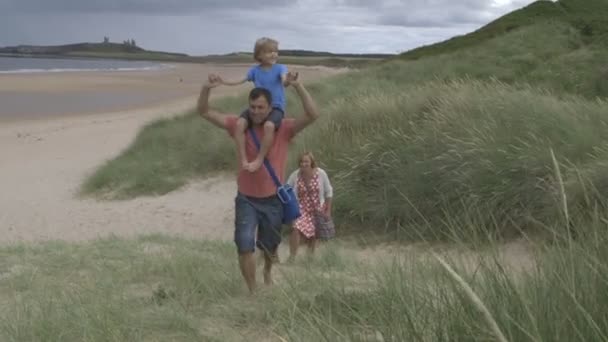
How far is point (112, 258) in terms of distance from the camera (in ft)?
23.2

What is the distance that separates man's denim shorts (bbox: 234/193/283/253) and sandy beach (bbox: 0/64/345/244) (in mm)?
2967

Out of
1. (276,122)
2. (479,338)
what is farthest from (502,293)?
(276,122)

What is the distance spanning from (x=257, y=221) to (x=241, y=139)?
1.87ft

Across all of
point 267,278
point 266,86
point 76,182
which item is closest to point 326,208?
point 266,86

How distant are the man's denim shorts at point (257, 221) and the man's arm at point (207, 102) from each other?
1.76 ft

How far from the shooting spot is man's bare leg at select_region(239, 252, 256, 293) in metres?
5.21

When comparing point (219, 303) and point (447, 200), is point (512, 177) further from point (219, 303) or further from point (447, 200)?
point (219, 303)

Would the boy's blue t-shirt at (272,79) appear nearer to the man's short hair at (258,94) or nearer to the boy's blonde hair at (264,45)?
the boy's blonde hair at (264,45)

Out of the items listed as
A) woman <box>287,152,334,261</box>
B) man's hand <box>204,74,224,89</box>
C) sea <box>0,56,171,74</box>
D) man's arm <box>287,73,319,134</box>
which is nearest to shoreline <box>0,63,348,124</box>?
sea <box>0,56,171,74</box>

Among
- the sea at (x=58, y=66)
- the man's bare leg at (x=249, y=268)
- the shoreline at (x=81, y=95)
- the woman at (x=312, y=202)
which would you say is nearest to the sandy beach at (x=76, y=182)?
the shoreline at (x=81, y=95)

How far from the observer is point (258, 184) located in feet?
17.4

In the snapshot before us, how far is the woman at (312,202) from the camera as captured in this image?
7980 millimetres

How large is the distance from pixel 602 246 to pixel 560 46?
2456cm

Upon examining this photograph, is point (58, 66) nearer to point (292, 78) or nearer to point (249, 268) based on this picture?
point (292, 78)
